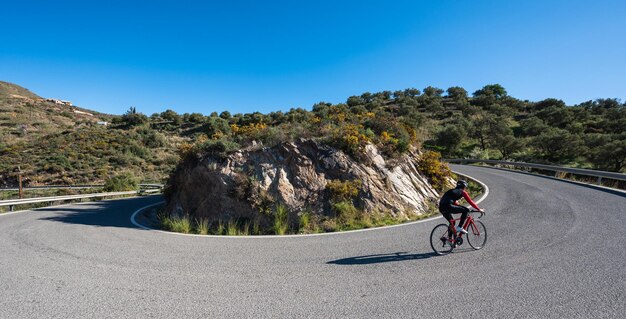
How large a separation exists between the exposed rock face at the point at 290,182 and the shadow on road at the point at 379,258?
3724 mm

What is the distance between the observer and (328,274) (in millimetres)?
4922

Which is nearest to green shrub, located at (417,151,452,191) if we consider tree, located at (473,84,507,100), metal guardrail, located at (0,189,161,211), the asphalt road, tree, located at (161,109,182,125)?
the asphalt road

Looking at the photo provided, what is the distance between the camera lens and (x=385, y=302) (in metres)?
3.86

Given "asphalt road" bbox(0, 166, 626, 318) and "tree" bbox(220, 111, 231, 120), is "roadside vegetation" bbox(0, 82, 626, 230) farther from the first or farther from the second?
"asphalt road" bbox(0, 166, 626, 318)

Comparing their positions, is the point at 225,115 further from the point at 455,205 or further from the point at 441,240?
the point at 441,240

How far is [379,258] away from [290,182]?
511 cm

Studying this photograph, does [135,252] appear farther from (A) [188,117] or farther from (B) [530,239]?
(A) [188,117]

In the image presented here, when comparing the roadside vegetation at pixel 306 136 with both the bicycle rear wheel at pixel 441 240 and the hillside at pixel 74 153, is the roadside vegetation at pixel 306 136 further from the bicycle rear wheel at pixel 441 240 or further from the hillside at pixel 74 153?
the bicycle rear wheel at pixel 441 240

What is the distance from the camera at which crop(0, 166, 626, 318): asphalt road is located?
374 centimetres

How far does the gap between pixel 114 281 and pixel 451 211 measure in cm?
675

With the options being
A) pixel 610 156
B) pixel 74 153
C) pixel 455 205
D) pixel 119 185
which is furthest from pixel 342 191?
pixel 74 153

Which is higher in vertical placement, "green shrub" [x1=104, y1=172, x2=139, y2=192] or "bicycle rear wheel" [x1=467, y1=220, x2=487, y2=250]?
"bicycle rear wheel" [x1=467, y1=220, x2=487, y2=250]

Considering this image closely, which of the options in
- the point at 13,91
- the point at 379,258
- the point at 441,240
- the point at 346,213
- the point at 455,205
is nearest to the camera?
the point at 379,258

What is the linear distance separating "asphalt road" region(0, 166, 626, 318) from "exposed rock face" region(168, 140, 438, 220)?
197 cm
